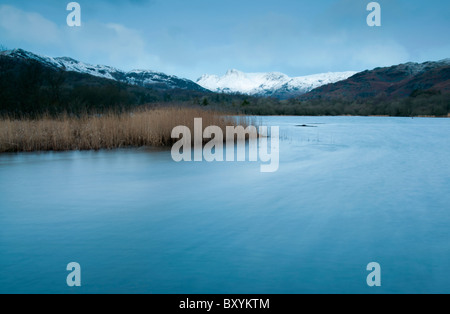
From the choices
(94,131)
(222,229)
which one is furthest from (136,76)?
(222,229)

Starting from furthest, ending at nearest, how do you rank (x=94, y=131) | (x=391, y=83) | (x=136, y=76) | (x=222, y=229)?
(x=136, y=76) → (x=391, y=83) → (x=94, y=131) → (x=222, y=229)

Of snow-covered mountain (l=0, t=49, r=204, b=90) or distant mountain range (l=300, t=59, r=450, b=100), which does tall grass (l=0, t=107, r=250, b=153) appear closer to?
distant mountain range (l=300, t=59, r=450, b=100)

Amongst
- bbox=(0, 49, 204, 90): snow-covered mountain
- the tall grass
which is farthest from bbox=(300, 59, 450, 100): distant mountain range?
bbox=(0, 49, 204, 90): snow-covered mountain

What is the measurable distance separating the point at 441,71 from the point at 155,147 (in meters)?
93.7

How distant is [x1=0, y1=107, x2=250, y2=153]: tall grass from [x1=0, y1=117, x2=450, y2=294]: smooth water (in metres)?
2.42

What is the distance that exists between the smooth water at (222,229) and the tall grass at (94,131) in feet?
7.95

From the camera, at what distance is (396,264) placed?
2957 mm

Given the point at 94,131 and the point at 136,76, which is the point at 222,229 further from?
the point at 136,76

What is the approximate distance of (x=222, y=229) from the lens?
3.90 metres

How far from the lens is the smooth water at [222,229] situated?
2.68 m

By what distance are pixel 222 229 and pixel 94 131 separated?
8103 millimetres

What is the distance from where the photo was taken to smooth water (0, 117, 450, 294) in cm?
268
